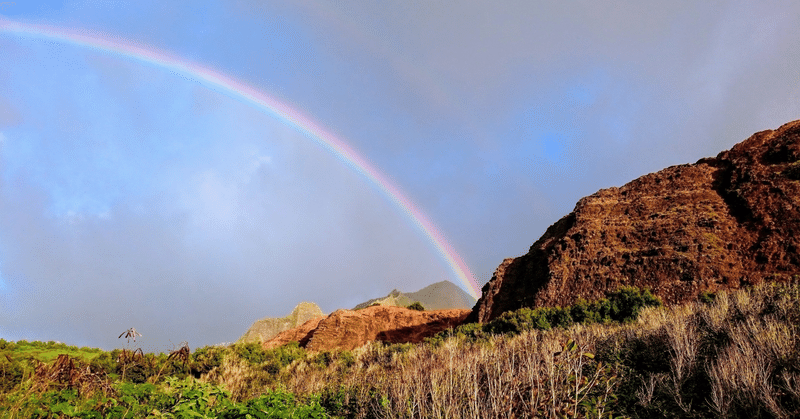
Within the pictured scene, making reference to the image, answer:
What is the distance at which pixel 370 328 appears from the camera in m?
33.7

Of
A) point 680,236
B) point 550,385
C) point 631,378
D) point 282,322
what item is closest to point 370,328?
point 282,322

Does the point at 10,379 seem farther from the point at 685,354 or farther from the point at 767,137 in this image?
the point at 767,137

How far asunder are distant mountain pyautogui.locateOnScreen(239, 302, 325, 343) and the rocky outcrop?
13.8 metres

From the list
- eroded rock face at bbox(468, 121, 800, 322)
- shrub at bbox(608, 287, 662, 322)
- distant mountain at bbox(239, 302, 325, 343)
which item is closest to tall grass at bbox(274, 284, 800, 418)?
shrub at bbox(608, 287, 662, 322)

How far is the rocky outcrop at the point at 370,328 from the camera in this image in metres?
31.7

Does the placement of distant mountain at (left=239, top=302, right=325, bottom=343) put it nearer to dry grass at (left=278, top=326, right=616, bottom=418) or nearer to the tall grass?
dry grass at (left=278, top=326, right=616, bottom=418)

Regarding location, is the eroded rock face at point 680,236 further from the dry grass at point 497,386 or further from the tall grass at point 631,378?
the dry grass at point 497,386

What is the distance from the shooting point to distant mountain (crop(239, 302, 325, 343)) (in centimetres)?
5066

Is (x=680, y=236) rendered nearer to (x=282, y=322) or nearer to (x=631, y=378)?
(x=631, y=378)

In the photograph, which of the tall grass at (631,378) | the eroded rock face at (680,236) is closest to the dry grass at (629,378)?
the tall grass at (631,378)

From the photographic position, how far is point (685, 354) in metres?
6.55

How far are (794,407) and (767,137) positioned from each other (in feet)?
101

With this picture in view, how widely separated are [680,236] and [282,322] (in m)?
49.5

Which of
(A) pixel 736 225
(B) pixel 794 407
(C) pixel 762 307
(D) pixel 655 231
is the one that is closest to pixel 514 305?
(D) pixel 655 231
